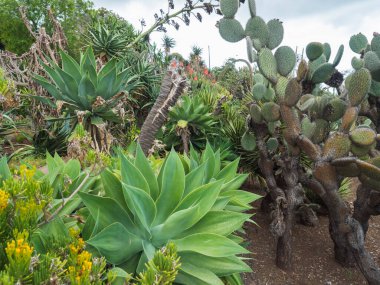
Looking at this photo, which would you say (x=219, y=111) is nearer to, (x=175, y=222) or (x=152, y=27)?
(x=175, y=222)

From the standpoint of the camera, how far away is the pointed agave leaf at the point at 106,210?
182 centimetres

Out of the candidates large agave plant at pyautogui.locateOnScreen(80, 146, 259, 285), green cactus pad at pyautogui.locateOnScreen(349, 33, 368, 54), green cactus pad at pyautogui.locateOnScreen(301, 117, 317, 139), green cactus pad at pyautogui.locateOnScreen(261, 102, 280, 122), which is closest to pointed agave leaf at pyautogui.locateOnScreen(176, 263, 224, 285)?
large agave plant at pyautogui.locateOnScreen(80, 146, 259, 285)

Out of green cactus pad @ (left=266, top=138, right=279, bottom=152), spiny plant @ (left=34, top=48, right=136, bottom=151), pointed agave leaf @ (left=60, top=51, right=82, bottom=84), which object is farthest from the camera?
green cactus pad @ (left=266, top=138, right=279, bottom=152)

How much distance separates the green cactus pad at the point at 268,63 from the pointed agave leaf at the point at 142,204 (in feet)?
7.75

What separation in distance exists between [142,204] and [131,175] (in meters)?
0.23

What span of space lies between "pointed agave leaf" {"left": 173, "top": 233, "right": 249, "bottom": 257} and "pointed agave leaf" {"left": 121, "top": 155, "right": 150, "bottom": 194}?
1.39ft

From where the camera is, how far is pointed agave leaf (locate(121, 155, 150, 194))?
1.99 metres

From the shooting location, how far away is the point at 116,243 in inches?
66.2

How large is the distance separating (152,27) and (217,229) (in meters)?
9.40

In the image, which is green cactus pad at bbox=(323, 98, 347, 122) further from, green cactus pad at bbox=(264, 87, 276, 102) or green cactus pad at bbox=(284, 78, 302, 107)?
green cactus pad at bbox=(264, 87, 276, 102)

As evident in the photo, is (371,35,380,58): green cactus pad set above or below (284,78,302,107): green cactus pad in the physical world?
above

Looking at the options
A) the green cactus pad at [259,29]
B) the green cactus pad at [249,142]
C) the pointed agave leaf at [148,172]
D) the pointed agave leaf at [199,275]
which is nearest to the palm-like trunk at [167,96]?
the pointed agave leaf at [148,172]

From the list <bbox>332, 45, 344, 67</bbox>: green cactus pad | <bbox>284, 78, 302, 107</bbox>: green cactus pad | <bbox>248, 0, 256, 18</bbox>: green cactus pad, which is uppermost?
<bbox>248, 0, 256, 18</bbox>: green cactus pad

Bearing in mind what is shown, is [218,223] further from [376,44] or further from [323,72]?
[376,44]
